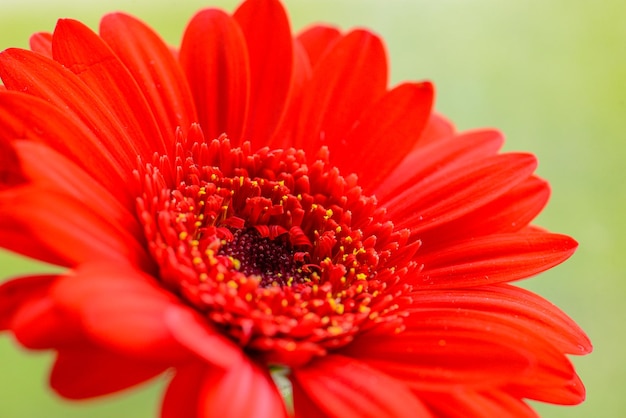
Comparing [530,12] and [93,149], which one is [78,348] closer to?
[93,149]

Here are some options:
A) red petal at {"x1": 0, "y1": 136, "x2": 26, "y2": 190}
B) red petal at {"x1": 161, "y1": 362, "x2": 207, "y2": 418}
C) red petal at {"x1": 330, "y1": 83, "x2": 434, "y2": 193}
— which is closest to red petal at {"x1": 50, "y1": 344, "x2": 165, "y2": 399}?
red petal at {"x1": 161, "y1": 362, "x2": 207, "y2": 418}

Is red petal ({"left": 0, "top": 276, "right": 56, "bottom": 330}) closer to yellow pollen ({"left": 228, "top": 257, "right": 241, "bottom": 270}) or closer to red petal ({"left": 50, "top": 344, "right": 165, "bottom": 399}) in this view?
red petal ({"left": 50, "top": 344, "right": 165, "bottom": 399})

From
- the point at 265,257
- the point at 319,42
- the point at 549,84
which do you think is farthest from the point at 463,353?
the point at 549,84

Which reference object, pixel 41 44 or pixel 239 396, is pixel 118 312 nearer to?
pixel 239 396

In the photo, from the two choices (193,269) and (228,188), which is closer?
(193,269)

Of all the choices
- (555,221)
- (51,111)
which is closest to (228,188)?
(51,111)

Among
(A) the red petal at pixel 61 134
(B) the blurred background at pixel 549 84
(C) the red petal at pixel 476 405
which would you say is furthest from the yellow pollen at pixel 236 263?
(B) the blurred background at pixel 549 84
